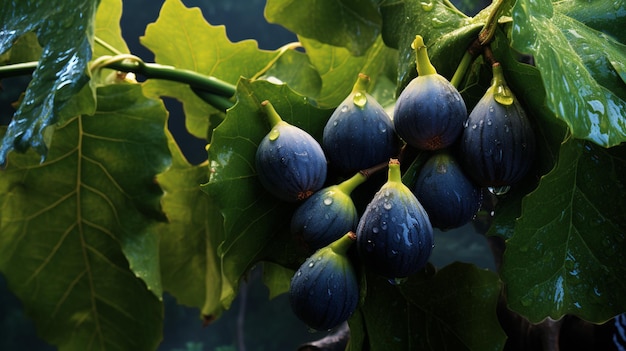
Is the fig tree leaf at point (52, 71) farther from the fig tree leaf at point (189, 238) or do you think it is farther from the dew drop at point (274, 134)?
the fig tree leaf at point (189, 238)

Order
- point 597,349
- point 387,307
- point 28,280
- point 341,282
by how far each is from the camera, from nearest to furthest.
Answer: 1. point 341,282
2. point 387,307
3. point 597,349
4. point 28,280

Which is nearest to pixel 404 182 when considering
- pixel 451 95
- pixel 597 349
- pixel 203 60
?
pixel 451 95

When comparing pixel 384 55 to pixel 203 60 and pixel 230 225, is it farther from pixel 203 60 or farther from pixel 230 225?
pixel 230 225

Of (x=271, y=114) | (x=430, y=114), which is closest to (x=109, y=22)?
(x=271, y=114)

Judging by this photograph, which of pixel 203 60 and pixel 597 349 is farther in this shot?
pixel 203 60

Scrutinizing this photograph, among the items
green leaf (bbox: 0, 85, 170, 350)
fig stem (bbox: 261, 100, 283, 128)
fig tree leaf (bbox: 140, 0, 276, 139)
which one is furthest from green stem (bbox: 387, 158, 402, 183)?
fig tree leaf (bbox: 140, 0, 276, 139)

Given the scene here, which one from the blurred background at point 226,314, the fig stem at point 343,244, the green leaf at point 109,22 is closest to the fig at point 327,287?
the fig stem at point 343,244

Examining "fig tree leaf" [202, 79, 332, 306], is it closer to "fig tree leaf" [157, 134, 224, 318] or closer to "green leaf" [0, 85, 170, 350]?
"green leaf" [0, 85, 170, 350]
